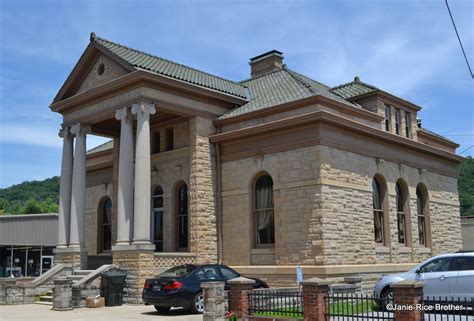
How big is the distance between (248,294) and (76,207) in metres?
13.2

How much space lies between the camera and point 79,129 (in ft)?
86.3

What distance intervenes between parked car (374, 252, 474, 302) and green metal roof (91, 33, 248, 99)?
1293 centimetres

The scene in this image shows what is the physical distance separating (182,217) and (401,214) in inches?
394

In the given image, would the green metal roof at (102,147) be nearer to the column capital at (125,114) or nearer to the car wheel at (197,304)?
the column capital at (125,114)

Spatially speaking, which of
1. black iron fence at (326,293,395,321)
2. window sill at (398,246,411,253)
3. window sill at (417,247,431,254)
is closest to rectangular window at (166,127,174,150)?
window sill at (398,246,411,253)

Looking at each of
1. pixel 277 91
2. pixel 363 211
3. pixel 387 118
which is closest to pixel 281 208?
pixel 363 211

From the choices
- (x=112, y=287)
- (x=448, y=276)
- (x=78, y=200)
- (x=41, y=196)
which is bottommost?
(x=112, y=287)

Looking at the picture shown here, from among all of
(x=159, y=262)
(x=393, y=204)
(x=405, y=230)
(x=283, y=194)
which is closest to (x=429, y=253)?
(x=405, y=230)

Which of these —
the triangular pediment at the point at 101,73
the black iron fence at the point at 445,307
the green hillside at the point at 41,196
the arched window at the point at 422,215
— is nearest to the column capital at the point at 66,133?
the triangular pediment at the point at 101,73

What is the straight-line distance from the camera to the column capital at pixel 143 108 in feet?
75.2

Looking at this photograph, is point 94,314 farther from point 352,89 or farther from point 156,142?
point 352,89

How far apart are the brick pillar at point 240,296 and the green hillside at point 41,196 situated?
197 feet

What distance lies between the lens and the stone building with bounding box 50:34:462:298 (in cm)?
2208

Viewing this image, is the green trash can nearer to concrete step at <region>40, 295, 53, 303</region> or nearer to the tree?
concrete step at <region>40, 295, 53, 303</region>
